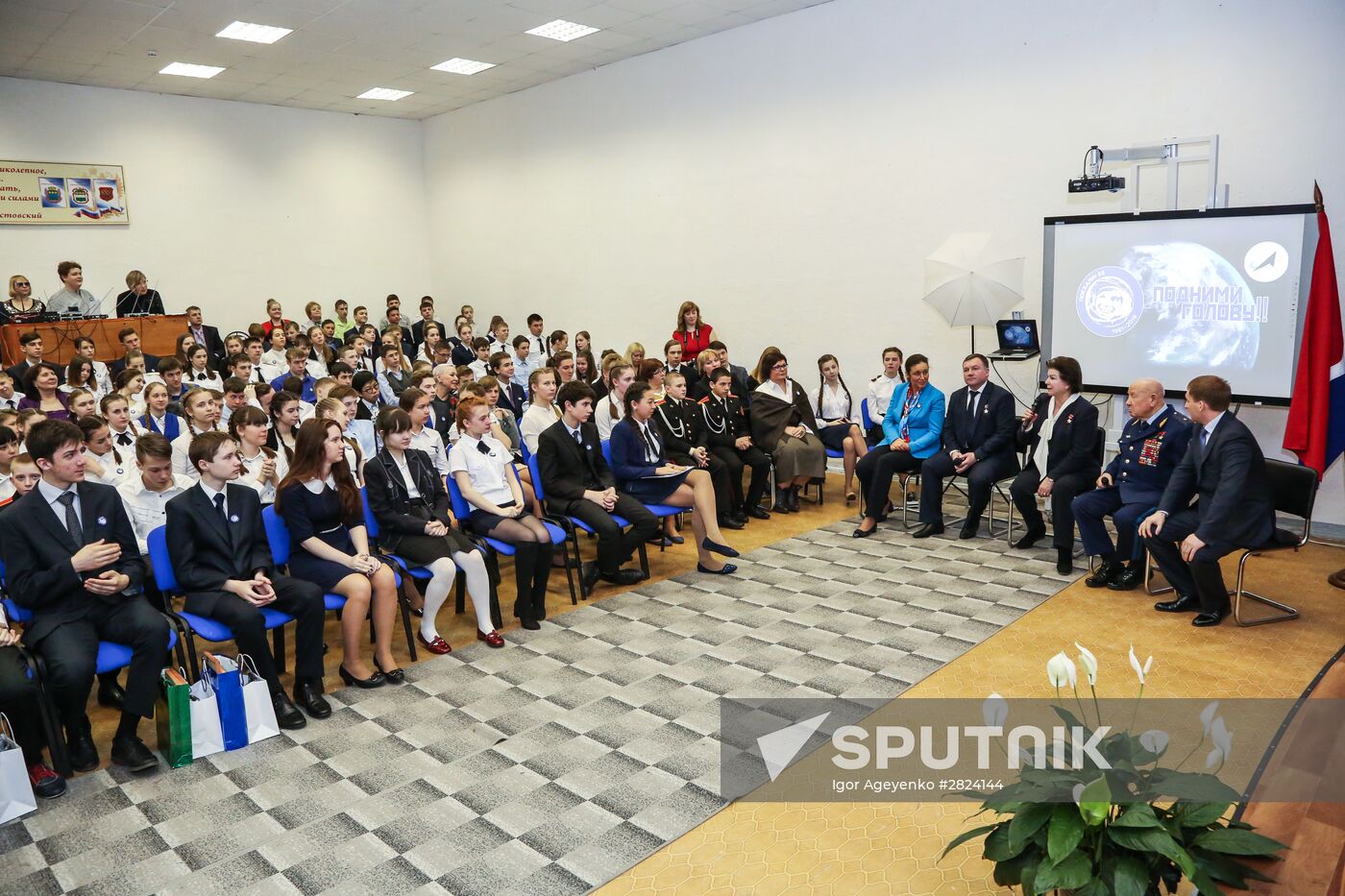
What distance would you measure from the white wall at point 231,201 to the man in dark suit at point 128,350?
2.22m

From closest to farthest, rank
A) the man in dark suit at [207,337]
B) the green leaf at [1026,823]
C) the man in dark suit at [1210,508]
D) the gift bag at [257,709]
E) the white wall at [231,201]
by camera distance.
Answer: the green leaf at [1026,823]
the gift bag at [257,709]
the man in dark suit at [1210,508]
the man in dark suit at [207,337]
the white wall at [231,201]

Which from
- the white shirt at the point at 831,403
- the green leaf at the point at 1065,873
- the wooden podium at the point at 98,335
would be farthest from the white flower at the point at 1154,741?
the wooden podium at the point at 98,335

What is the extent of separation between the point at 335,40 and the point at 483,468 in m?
6.24

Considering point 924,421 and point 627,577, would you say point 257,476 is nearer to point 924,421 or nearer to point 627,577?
point 627,577

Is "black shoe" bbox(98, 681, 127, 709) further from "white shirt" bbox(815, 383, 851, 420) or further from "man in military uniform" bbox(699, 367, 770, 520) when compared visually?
"white shirt" bbox(815, 383, 851, 420)

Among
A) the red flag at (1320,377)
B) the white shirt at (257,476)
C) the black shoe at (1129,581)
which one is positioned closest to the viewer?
the white shirt at (257,476)

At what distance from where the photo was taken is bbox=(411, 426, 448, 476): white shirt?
5.56 meters

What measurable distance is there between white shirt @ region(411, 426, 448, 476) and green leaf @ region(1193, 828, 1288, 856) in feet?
14.0

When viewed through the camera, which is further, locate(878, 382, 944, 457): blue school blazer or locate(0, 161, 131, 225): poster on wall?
locate(0, 161, 131, 225): poster on wall

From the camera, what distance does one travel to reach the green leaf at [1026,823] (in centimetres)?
225

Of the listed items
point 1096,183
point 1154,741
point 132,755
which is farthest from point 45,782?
point 1096,183

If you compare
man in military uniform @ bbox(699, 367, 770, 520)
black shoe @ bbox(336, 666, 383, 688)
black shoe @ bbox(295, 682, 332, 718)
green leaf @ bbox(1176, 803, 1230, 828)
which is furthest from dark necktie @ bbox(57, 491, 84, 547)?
man in military uniform @ bbox(699, 367, 770, 520)

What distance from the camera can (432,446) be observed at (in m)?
5.75

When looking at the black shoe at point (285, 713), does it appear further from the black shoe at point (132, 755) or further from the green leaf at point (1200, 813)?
the green leaf at point (1200, 813)
